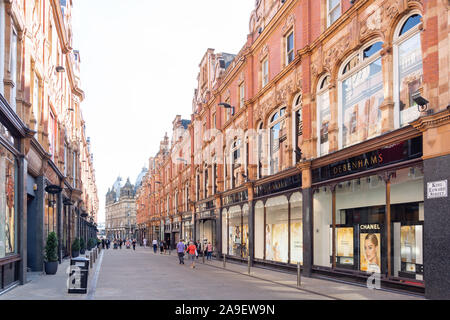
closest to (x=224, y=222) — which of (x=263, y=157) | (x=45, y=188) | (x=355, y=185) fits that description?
(x=263, y=157)

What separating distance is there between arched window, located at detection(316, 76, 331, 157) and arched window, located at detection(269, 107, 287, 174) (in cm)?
375

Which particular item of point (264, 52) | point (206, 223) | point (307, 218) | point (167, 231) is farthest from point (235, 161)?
point (167, 231)

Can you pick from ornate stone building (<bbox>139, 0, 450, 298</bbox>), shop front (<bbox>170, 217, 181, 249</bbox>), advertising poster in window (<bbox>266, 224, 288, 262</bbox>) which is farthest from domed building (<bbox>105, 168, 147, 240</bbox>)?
advertising poster in window (<bbox>266, 224, 288, 262</bbox>)

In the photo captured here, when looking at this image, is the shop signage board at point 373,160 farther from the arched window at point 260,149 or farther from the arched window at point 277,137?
the arched window at point 260,149

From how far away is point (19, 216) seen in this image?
16.2 m

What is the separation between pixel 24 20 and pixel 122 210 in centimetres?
16027

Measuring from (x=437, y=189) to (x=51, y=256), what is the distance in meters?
16.7

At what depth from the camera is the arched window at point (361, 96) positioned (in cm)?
1639

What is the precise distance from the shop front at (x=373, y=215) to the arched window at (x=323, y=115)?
108 centimetres

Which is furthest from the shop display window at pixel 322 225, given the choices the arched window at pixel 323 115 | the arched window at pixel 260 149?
the arched window at pixel 260 149

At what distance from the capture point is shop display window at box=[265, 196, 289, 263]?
23500 millimetres

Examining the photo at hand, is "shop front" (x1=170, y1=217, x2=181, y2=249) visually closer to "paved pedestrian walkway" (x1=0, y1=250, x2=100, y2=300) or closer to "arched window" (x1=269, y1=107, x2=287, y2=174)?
"arched window" (x1=269, y1=107, x2=287, y2=174)

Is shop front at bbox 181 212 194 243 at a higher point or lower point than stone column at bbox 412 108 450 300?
lower
